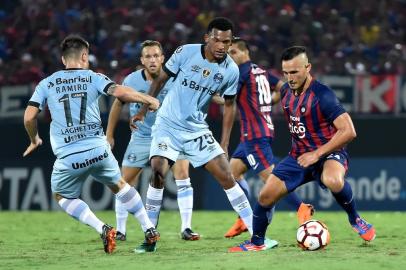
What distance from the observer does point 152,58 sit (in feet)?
34.8

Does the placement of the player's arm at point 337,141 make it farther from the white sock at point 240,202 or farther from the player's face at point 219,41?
the player's face at point 219,41

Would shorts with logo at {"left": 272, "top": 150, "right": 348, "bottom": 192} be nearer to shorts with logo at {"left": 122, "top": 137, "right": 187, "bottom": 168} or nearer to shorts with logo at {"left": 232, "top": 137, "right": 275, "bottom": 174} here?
shorts with logo at {"left": 122, "top": 137, "right": 187, "bottom": 168}

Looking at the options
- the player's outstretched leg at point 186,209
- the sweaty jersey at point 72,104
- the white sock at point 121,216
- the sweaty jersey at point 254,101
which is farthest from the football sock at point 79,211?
the sweaty jersey at point 254,101

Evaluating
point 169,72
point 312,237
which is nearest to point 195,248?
point 312,237

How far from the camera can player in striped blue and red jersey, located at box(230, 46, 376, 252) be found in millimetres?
8711

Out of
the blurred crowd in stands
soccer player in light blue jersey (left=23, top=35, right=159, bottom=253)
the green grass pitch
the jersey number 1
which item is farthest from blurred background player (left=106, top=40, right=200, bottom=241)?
the blurred crowd in stands

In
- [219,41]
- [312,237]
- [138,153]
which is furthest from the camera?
[138,153]

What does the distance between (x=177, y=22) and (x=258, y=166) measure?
921cm

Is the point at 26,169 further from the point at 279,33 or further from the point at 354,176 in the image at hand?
the point at 279,33

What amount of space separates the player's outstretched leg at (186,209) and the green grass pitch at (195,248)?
0.46 feet

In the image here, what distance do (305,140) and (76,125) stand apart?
2097 mm

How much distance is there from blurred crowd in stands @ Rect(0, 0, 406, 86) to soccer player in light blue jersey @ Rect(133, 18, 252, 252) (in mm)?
8330

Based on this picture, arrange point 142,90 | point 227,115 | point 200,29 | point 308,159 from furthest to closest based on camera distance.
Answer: point 200,29, point 142,90, point 227,115, point 308,159

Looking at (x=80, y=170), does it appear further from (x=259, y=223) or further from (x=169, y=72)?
(x=259, y=223)
